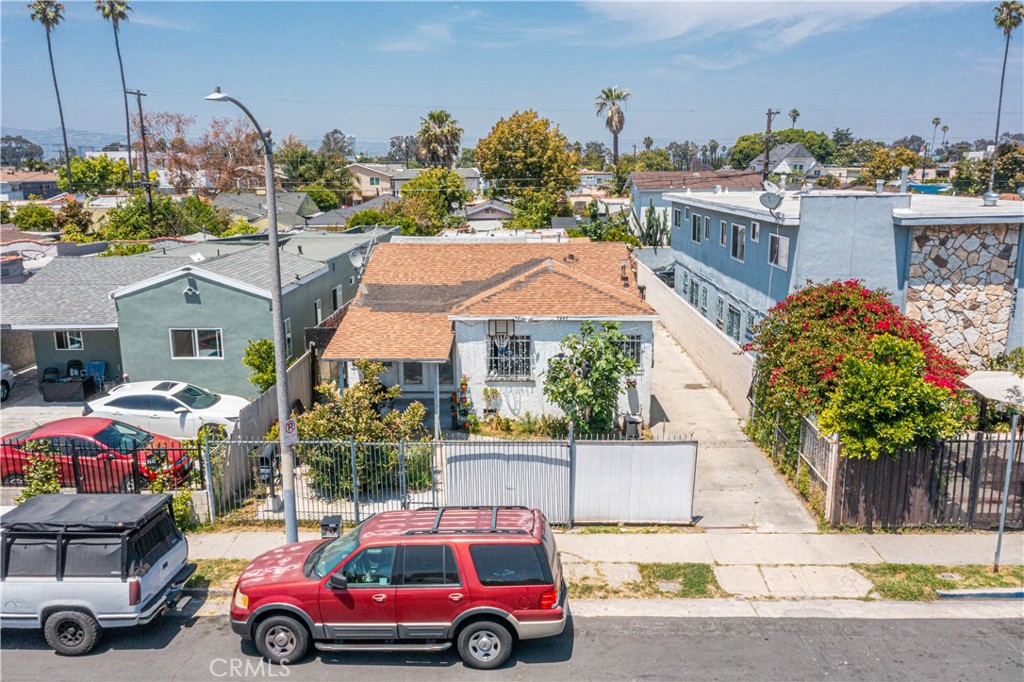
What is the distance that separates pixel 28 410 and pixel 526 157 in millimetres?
50191

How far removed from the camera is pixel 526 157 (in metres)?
65.3

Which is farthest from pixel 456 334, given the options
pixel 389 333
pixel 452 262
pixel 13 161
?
pixel 13 161

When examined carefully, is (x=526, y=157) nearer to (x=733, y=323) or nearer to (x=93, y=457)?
(x=733, y=323)

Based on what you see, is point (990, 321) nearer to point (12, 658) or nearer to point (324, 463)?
point (324, 463)

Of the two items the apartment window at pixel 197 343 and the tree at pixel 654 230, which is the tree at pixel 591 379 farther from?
the tree at pixel 654 230

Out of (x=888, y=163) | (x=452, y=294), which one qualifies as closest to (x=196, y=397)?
(x=452, y=294)

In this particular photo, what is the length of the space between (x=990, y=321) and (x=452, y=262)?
16.0 meters

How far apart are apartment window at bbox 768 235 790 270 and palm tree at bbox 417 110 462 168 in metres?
55.1

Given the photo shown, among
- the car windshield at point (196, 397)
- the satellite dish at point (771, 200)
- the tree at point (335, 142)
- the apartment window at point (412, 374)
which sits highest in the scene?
the tree at point (335, 142)

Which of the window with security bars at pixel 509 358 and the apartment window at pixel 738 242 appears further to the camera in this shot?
the apartment window at pixel 738 242

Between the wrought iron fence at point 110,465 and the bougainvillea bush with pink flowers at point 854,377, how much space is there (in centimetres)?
1214

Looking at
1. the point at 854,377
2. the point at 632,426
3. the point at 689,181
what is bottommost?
the point at 632,426

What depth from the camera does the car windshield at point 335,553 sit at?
9.45 metres

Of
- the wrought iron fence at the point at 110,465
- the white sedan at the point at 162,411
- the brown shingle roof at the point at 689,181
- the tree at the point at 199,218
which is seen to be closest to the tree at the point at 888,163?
the brown shingle roof at the point at 689,181
